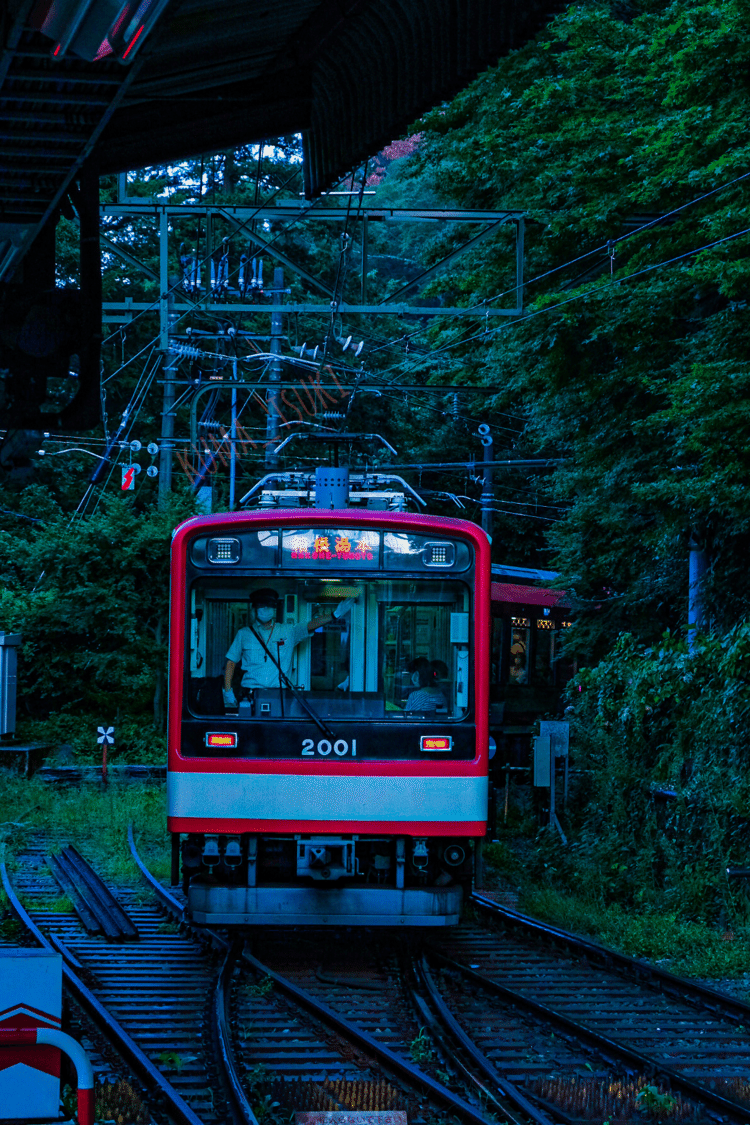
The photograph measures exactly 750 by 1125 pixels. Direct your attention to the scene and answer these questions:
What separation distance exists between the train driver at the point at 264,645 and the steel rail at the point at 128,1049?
2097 millimetres

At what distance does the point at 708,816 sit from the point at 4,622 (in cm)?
1703

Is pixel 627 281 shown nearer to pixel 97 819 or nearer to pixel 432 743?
pixel 432 743

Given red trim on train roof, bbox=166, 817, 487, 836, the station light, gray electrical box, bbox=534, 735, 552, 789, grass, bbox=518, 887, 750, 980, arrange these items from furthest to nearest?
gray electrical box, bbox=534, 735, 552, 789 < grass, bbox=518, 887, 750, 980 < red trim on train roof, bbox=166, 817, 487, 836 < the station light

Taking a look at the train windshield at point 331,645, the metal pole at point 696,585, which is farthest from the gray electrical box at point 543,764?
the train windshield at point 331,645

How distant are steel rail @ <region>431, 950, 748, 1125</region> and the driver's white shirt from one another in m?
2.39

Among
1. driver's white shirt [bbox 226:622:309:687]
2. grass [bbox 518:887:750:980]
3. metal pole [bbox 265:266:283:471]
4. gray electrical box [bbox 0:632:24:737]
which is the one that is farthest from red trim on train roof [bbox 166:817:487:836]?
gray electrical box [bbox 0:632:24:737]

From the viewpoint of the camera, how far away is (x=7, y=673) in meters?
23.9

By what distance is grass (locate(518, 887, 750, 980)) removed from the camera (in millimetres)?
9859

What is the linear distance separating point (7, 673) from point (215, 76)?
18.3 meters

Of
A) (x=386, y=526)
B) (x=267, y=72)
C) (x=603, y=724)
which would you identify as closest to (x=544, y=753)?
(x=603, y=724)

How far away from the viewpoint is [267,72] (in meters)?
7.38

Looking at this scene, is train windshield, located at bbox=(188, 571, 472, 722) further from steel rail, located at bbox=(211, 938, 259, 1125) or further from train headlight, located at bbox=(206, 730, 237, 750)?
steel rail, located at bbox=(211, 938, 259, 1125)

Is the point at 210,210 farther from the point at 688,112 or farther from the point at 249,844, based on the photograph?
the point at 249,844

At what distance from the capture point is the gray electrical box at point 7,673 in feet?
78.3
